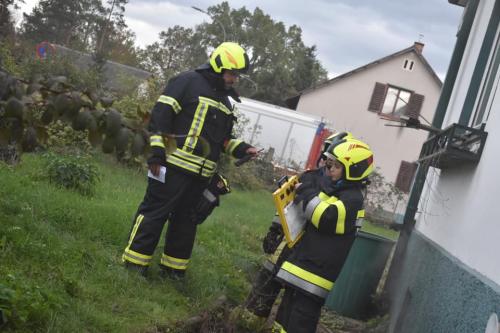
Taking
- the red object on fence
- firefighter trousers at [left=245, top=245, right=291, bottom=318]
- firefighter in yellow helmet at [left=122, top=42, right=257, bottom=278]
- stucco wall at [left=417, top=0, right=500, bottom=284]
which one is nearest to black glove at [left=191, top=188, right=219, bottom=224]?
firefighter in yellow helmet at [left=122, top=42, right=257, bottom=278]

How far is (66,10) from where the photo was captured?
6188cm

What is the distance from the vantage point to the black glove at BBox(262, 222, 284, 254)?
232 inches

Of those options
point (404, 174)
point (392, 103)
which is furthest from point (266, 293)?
point (392, 103)

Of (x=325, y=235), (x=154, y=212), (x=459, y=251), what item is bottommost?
(x=154, y=212)

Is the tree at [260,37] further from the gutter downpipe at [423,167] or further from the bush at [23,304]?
the bush at [23,304]

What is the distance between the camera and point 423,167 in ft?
26.6

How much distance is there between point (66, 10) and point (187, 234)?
59668 millimetres

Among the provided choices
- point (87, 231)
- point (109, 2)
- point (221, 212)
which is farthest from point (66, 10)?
point (87, 231)

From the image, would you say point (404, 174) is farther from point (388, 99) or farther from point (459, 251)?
point (459, 251)

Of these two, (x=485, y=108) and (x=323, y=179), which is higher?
(x=485, y=108)

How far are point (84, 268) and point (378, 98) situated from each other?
31.0 metres

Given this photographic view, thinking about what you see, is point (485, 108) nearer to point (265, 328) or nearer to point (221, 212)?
point (265, 328)

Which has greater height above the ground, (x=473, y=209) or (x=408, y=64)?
(x=408, y=64)

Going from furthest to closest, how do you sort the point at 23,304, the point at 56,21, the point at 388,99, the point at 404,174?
the point at 56,21 < the point at 388,99 < the point at 404,174 < the point at 23,304
